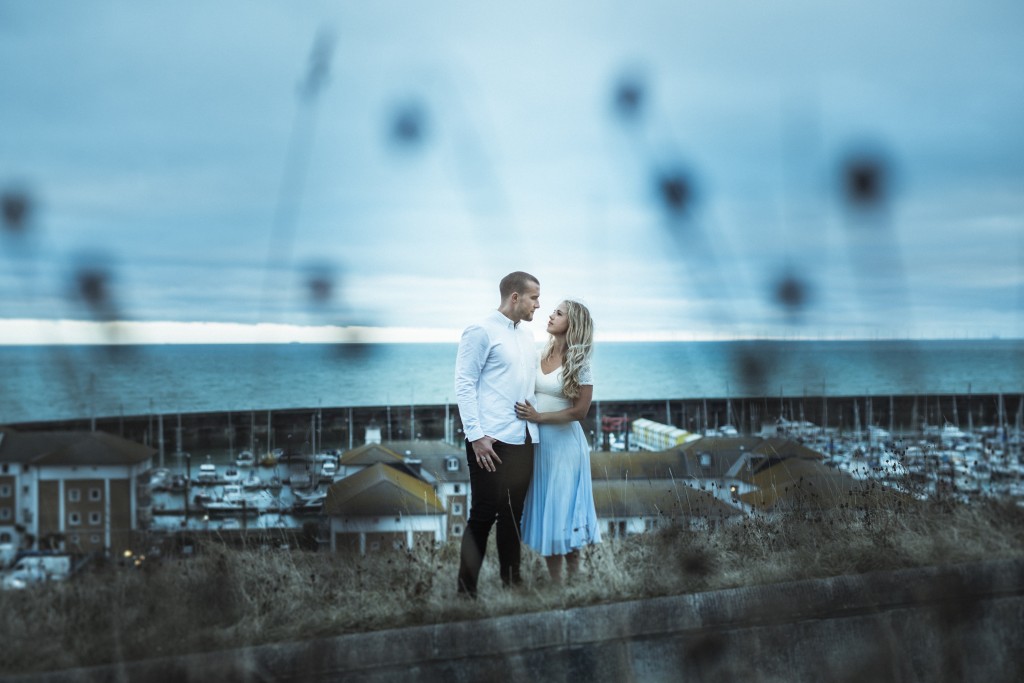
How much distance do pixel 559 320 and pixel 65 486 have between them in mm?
1899

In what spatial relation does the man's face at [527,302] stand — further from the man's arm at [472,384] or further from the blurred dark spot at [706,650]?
the blurred dark spot at [706,650]

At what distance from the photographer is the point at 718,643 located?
111 inches

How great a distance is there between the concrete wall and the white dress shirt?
0.75 meters

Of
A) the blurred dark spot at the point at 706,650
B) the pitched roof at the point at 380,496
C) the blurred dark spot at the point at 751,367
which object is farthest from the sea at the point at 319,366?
the pitched roof at the point at 380,496

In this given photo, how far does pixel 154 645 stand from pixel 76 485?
0.62m

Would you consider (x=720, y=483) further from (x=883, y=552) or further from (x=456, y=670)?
(x=456, y=670)

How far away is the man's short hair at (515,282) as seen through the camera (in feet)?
9.93

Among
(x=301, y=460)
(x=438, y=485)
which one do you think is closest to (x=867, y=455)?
(x=438, y=485)

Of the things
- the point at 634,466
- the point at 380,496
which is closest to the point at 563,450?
the point at 380,496

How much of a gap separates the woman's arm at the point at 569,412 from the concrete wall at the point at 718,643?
77 cm

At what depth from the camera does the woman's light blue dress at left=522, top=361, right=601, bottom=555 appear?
10.6ft

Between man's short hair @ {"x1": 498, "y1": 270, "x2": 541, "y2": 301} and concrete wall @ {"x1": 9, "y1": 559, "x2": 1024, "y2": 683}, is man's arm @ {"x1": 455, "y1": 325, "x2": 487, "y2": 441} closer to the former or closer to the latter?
man's short hair @ {"x1": 498, "y1": 270, "x2": 541, "y2": 301}

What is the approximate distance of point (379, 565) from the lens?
3467 millimetres

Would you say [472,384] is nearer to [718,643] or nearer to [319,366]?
[718,643]
